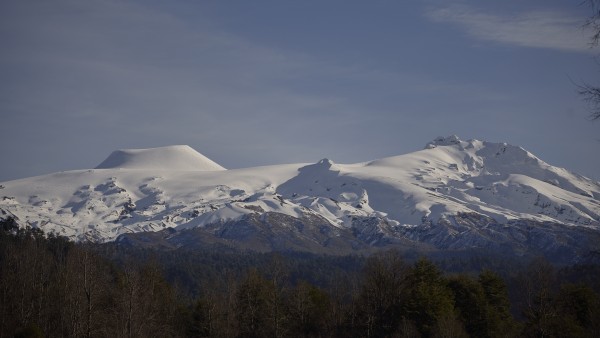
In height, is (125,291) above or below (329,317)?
above

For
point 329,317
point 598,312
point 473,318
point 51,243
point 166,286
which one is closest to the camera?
point 598,312

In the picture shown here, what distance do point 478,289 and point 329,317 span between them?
1613 centimetres

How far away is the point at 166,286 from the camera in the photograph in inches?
4026

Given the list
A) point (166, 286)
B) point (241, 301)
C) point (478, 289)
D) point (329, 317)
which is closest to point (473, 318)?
point (478, 289)

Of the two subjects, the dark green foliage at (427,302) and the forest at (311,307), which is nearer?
the forest at (311,307)

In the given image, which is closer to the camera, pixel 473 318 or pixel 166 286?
pixel 473 318

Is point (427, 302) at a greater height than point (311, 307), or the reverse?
point (427, 302)

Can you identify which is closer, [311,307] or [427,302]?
[427,302]

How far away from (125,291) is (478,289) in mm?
35414

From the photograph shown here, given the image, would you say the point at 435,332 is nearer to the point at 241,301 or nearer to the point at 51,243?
the point at 241,301

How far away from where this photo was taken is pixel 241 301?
3435 inches

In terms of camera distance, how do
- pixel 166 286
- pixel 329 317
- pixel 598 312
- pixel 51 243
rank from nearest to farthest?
1. pixel 598 312
2. pixel 329 317
3. pixel 166 286
4. pixel 51 243

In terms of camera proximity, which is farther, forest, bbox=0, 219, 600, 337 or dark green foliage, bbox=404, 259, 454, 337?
dark green foliage, bbox=404, 259, 454, 337

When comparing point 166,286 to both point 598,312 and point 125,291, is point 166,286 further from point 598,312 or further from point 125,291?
point 598,312
